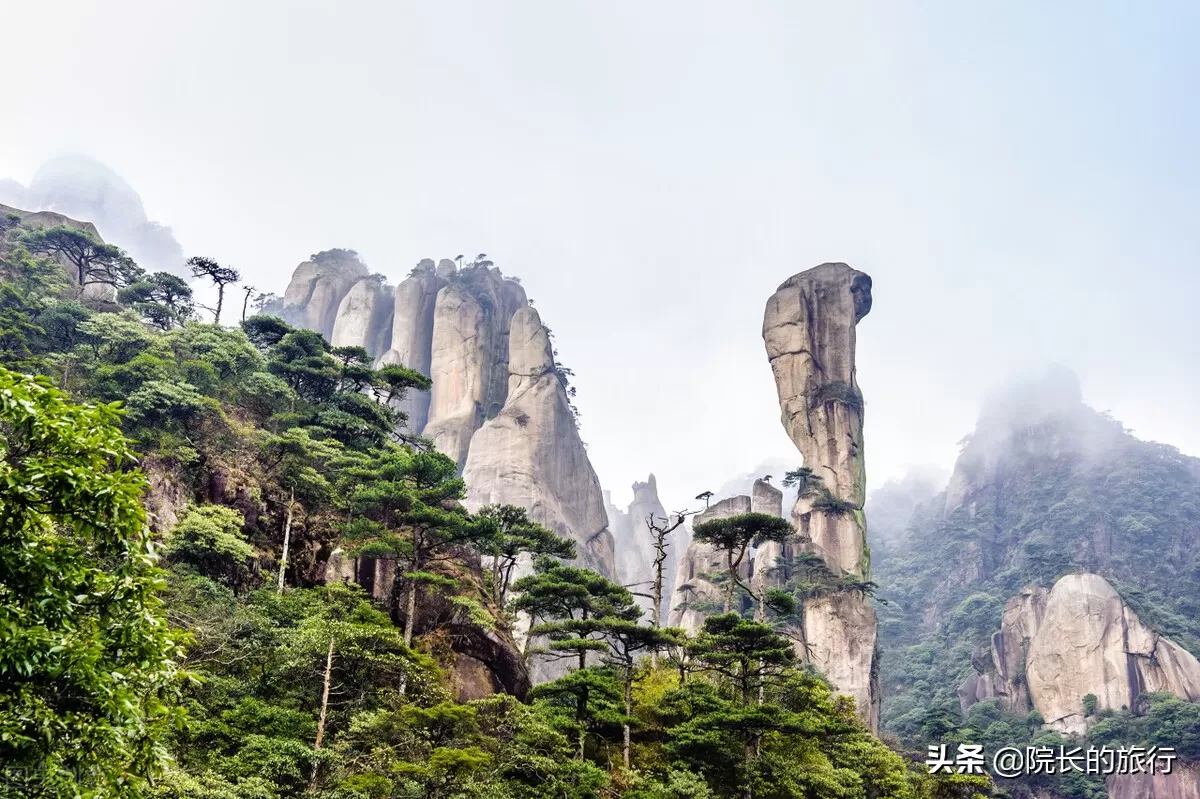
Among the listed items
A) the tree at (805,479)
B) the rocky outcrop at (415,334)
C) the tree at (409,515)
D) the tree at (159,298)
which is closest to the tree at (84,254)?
the tree at (159,298)

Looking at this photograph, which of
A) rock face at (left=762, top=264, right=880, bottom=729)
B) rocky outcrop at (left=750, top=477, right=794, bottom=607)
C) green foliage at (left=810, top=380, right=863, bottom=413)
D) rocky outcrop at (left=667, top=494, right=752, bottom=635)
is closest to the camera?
rock face at (left=762, top=264, right=880, bottom=729)

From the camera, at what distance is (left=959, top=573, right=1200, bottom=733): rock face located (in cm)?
3944

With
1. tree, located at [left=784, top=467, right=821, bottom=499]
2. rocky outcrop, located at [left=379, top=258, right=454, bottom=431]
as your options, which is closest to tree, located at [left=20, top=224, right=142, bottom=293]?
rocky outcrop, located at [left=379, top=258, right=454, bottom=431]

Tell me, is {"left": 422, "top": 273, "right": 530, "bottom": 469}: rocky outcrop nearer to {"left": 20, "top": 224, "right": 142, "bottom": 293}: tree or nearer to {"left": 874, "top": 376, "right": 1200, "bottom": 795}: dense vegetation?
{"left": 20, "top": 224, "right": 142, "bottom": 293}: tree

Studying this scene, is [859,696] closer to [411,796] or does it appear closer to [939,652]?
[939,652]

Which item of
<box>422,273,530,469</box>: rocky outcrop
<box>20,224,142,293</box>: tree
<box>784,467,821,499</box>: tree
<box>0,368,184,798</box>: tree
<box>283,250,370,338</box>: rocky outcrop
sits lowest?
<box>0,368,184,798</box>: tree

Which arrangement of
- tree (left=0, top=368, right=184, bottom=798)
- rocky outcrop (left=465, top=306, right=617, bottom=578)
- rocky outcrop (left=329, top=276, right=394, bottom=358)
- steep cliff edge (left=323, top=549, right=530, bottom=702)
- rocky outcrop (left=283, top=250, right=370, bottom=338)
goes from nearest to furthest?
tree (left=0, top=368, right=184, bottom=798) < steep cliff edge (left=323, top=549, right=530, bottom=702) < rocky outcrop (left=465, top=306, right=617, bottom=578) < rocky outcrop (left=329, top=276, right=394, bottom=358) < rocky outcrop (left=283, top=250, right=370, bottom=338)

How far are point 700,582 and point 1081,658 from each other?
769 inches

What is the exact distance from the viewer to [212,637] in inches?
492

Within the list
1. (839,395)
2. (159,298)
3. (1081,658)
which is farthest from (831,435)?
(159,298)

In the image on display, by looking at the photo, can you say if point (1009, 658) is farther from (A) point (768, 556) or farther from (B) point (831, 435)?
(B) point (831, 435)

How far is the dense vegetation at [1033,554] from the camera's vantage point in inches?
1594

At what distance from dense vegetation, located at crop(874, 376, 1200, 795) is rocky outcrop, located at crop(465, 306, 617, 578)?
19.2m

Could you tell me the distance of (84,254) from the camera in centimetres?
3064
